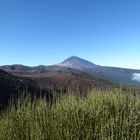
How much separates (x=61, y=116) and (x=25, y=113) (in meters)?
1.43

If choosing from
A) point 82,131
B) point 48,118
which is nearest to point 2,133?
point 48,118

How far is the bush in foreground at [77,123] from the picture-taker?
6.21 meters

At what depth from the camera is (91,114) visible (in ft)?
23.8

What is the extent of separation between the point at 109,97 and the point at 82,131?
8.60 ft

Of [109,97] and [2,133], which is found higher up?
[109,97]

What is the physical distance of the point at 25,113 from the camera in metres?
8.52

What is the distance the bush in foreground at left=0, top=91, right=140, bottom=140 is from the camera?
20.4ft

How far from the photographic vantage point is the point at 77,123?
22.6 feet

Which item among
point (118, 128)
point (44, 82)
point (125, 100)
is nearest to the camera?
point (118, 128)

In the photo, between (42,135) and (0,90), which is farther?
(0,90)

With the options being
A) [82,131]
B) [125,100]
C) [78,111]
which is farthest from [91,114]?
[125,100]

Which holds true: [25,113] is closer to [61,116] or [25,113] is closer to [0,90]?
[61,116]

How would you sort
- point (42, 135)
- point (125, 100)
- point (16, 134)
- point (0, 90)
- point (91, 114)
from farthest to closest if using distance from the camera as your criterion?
1. point (0, 90)
2. point (125, 100)
3. point (16, 134)
4. point (91, 114)
5. point (42, 135)

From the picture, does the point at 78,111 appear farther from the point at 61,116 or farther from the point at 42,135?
the point at 42,135
